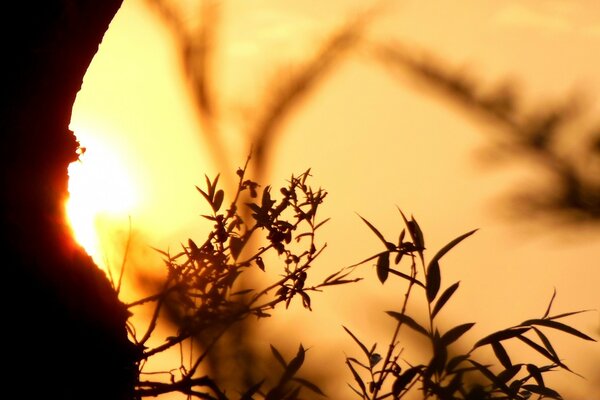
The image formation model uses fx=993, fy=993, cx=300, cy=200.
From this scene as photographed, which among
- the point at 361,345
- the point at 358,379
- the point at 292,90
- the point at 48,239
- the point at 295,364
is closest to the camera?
the point at 48,239

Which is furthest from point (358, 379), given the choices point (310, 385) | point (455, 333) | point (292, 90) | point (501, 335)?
point (292, 90)

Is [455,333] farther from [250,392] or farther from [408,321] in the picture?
[250,392]

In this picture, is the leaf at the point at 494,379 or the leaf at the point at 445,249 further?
the leaf at the point at 445,249

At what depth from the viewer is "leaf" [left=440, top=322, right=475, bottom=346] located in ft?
6.37

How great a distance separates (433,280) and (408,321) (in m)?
0.15

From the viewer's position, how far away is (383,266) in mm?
2084

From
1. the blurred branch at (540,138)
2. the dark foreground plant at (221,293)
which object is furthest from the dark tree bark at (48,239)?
the blurred branch at (540,138)

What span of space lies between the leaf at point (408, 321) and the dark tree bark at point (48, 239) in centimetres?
52

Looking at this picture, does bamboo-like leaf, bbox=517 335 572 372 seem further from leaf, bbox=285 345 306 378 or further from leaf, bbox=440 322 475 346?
leaf, bbox=285 345 306 378

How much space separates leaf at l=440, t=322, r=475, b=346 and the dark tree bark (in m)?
0.60

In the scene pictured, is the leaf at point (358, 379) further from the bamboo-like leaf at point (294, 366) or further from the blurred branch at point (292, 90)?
the blurred branch at point (292, 90)

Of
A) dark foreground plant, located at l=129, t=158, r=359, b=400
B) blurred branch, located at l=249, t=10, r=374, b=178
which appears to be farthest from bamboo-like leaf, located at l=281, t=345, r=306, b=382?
blurred branch, located at l=249, t=10, r=374, b=178

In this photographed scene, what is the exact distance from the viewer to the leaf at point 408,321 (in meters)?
1.98

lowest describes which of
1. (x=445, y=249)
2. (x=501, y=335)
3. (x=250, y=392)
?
(x=250, y=392)
